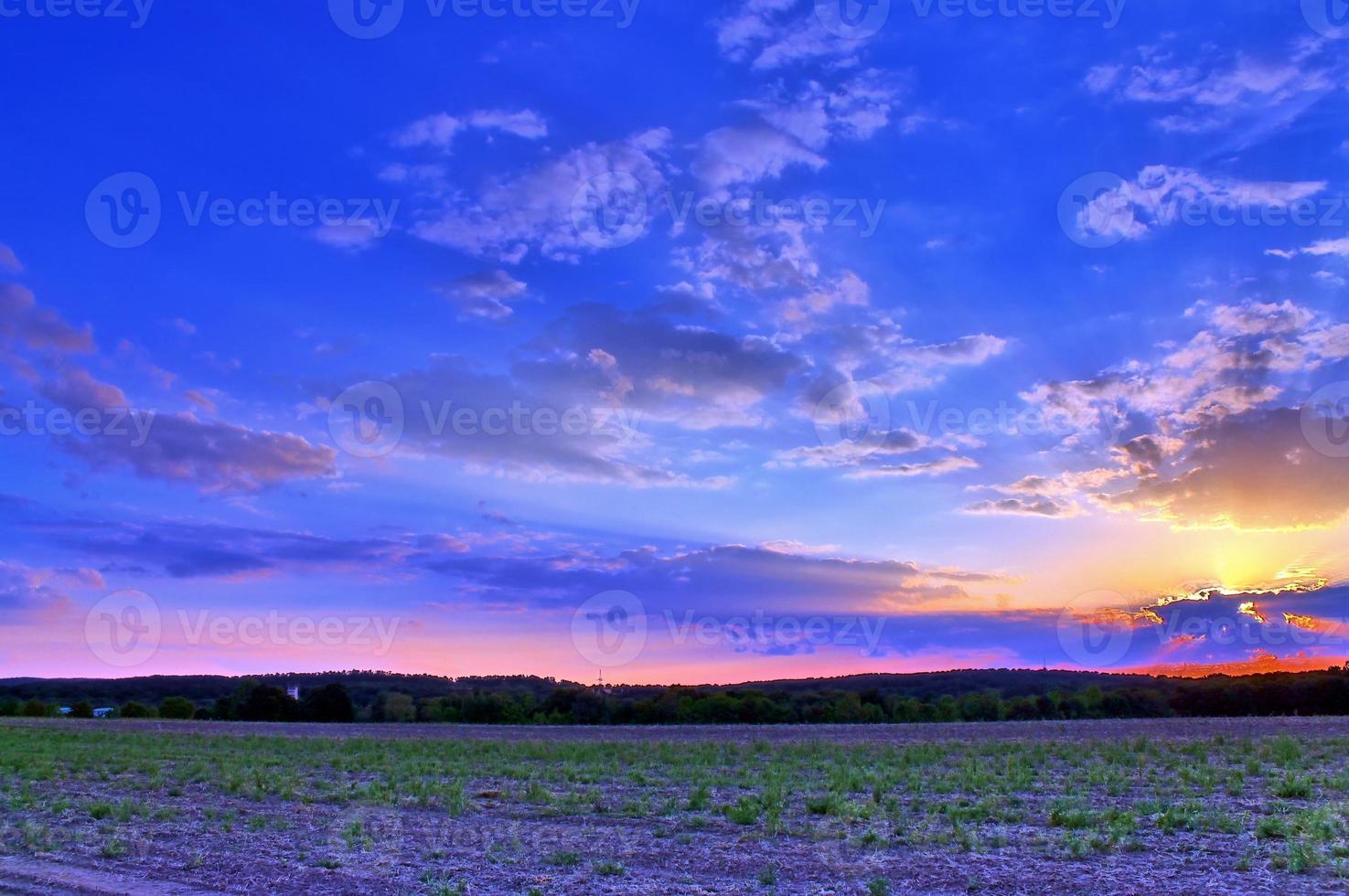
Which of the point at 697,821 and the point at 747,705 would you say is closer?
the point at 697,821

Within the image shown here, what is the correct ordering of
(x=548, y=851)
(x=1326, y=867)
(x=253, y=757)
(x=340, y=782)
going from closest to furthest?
(x=1326, y=867) → (x=548, y=851) → (x=340, y=782) → (x=253, y=757)

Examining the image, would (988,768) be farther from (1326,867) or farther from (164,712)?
(164,712)

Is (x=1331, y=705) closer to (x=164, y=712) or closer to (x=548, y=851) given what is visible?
(x=548, y=851)

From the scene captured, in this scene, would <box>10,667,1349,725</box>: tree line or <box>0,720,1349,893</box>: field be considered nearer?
<box>0,720,1349,893</box>: field

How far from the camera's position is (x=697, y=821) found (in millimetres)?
15438

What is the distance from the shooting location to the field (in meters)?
10.8

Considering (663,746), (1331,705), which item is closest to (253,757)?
(663,746)

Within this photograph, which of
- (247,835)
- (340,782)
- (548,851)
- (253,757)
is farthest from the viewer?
(253,757)

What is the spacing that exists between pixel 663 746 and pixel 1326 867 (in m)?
27.7

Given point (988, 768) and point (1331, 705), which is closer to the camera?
point (988, 768)

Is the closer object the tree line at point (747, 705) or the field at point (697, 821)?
the field at point (697, 821)

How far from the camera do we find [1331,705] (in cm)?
6644

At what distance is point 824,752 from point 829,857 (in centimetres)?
2080

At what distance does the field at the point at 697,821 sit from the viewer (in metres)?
10.8
